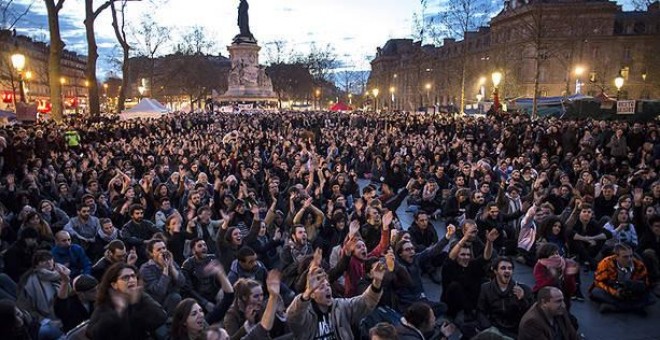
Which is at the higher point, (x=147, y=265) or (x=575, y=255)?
(x=147, y=265)

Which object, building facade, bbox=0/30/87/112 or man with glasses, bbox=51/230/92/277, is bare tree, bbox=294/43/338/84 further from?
man with glasses, bbox=51/230/92/277

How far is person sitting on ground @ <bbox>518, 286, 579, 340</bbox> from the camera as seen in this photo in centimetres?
452

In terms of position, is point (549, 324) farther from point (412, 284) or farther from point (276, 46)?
point (276, 46)

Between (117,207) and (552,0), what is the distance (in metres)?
55.2

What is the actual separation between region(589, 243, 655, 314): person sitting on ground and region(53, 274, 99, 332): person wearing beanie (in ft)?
20.0

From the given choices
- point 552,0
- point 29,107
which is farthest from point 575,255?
point 552,0

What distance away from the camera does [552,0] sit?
178 ft

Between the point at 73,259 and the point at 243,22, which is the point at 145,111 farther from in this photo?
the point at 243,22

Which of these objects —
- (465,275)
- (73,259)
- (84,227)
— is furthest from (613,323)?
(84,227)

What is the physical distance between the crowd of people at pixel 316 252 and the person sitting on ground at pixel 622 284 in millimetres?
21

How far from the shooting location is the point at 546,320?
459 cm

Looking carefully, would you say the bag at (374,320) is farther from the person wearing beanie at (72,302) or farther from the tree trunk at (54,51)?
the tree trunk at (54,51)

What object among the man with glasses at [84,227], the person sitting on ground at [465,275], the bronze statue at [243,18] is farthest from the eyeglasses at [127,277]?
the bronze statue at [243,18]

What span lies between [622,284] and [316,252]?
166 inches
